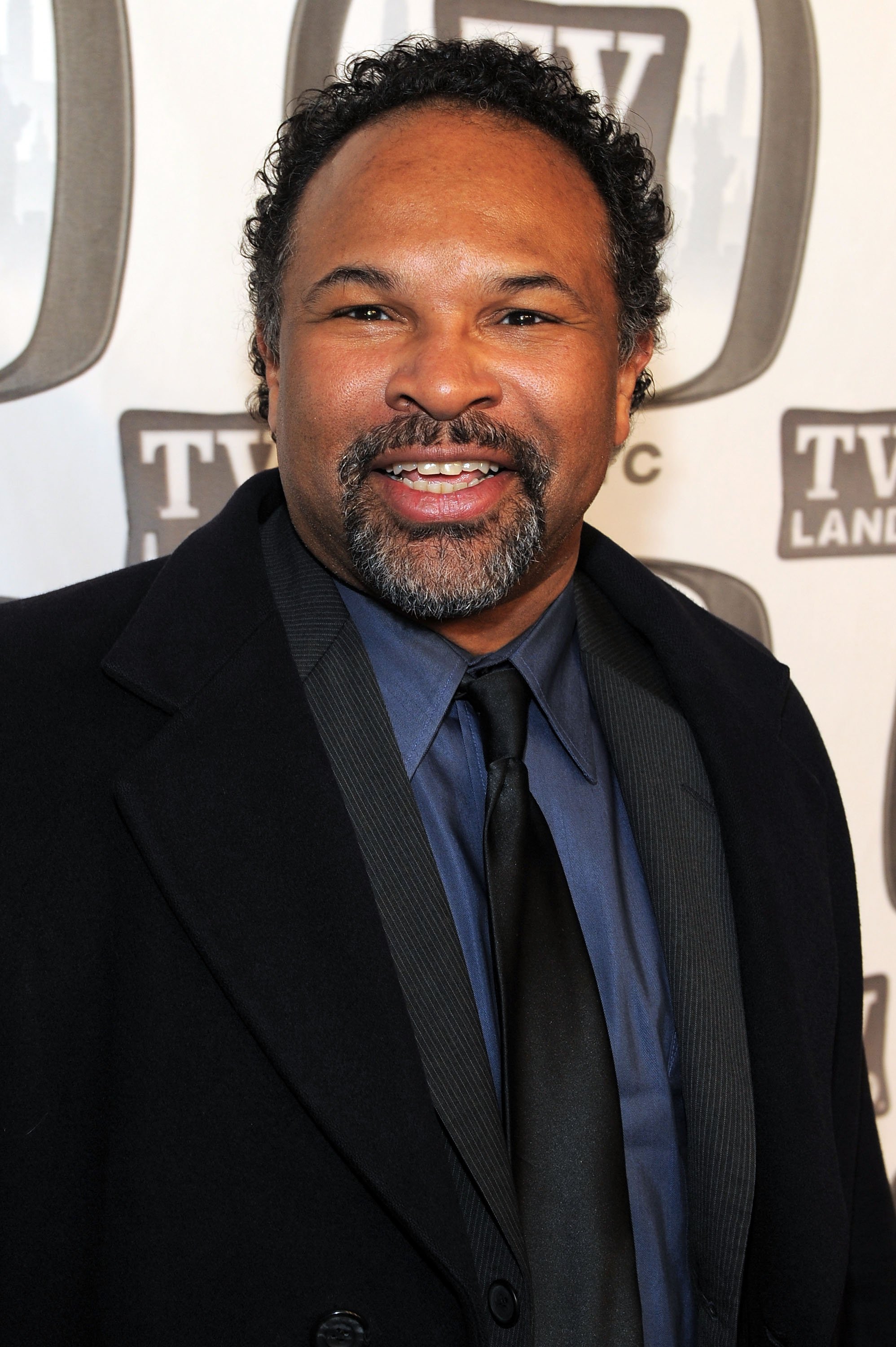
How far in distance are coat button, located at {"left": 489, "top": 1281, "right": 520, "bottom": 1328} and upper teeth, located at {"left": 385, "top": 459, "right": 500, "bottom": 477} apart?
2.33ft

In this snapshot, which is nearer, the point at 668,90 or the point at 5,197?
the point at 5,197

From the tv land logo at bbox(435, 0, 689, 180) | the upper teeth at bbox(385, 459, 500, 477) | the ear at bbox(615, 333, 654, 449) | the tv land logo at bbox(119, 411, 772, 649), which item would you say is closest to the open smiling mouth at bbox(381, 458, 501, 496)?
the upper teeth at bbox(385, 459, 500, 477)

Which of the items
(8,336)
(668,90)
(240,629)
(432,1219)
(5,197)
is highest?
(668,90)

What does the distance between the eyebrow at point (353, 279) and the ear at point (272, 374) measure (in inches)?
5.1

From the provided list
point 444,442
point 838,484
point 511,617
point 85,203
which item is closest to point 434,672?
point 511,617

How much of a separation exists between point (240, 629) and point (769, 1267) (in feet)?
2.69

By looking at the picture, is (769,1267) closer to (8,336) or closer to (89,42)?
(8,336)

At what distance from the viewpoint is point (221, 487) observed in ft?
5.25

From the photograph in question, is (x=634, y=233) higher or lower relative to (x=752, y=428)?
higher

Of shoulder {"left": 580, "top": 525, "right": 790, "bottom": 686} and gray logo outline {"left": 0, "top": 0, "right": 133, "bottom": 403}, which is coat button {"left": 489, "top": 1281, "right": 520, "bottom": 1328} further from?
gray logo outline {"left": 0, "top": 0, "right": 133, "bottom": 403}

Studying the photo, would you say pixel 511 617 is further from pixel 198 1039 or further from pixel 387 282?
pixel 198 1039

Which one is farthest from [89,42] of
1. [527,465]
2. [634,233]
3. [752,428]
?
[752,428]

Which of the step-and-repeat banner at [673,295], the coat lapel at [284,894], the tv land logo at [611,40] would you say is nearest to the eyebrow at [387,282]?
the coat lapel at [284,894]

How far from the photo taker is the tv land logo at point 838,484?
5.99 feet
